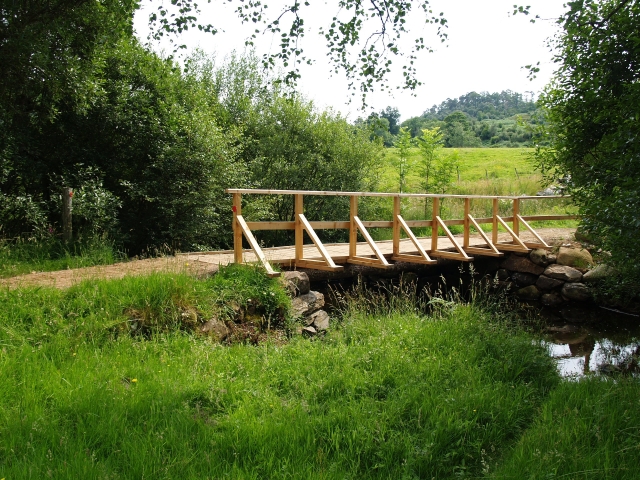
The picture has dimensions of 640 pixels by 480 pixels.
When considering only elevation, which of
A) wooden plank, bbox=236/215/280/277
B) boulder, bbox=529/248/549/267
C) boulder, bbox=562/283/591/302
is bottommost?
boulder, bbox=562/283/591/302

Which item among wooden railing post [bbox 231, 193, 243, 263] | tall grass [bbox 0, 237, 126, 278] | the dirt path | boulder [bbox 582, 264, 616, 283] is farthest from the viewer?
boulder [bbox 582, 264, 616, 283]

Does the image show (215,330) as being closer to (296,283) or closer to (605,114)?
(296,283)

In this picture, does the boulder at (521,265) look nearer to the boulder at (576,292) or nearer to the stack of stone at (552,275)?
the stack of stone at (552,275)

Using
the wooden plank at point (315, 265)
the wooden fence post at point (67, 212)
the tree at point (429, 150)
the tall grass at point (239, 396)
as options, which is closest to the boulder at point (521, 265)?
the wooden plank at point (315, 265)

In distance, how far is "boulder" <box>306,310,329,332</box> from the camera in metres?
7.67

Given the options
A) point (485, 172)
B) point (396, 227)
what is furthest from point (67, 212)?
point (485, 172)

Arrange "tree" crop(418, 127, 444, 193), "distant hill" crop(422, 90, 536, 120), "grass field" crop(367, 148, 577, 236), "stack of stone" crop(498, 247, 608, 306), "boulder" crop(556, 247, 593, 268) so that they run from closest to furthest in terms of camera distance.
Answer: "stack of stone" crop(498, 247, 608, 306)
"boulder" crop(556, 247, 593, 268)
"grass field" crop(367, 148, 577, 236)
"tree" crop(418, 127, 444, 193)
"distant hill" crop(422, 90, 536, 120)

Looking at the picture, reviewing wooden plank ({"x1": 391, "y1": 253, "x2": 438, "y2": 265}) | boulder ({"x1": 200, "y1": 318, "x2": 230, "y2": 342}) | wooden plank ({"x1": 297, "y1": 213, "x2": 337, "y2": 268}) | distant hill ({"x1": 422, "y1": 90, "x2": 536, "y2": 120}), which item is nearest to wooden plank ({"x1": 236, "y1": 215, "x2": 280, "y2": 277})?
wooden plank ({"x1": 297, "y1": 213, "x2": 337, "y2": 268})

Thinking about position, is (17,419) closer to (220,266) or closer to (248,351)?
(248,351)

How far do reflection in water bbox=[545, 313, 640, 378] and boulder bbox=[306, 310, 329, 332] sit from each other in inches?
123

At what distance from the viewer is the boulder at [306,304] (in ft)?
24.7

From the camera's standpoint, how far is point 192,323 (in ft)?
19.6

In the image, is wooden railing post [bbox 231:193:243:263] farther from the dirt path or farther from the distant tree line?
the distant tree line

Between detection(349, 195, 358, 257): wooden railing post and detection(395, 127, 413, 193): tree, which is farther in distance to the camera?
detection(395, 127, 413, 193): tree
